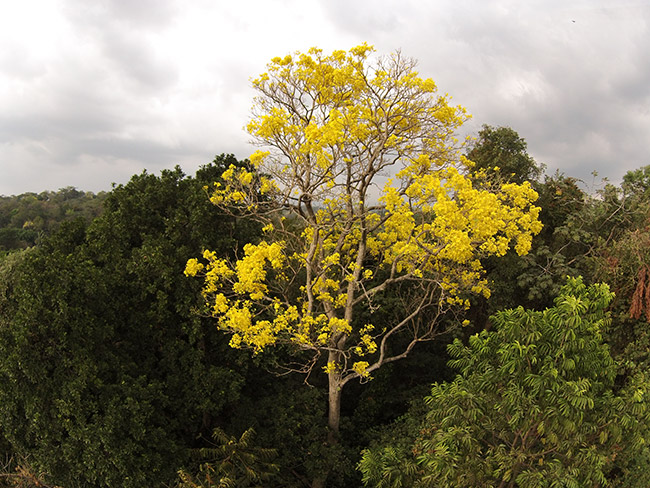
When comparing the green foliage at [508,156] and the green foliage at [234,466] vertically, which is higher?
the green foliage at [508,156]

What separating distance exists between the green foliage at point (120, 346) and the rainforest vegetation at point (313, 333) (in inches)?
1.8

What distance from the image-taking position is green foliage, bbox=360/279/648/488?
615 centimetres

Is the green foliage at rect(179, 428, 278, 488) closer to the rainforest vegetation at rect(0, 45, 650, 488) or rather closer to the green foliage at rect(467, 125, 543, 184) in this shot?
the rainforest vegetation at rect(0, 45, 650, 488)

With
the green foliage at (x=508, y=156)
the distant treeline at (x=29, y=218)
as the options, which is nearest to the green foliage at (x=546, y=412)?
the green foliage at (x=508, y=156)

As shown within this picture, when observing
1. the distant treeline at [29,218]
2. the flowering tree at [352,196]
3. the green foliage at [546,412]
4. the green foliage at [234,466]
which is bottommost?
the green foliage at [234,466]

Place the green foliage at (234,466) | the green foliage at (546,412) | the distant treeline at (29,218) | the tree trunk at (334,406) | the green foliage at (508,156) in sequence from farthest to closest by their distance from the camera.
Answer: the distant treeline at (29,218)
the green foliage at (508,156)
the tree trunk at (334,406)
the green foliage at (234,466)
the green foliage at (546,412)

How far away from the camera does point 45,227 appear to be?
186ft

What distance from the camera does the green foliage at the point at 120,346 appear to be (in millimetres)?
7984

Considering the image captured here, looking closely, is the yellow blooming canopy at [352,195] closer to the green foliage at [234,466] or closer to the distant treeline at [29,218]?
the green foliage at [234,466]

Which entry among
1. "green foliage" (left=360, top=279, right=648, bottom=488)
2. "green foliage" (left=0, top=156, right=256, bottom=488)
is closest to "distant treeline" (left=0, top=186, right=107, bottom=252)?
"green foliage" (left=0, top=156, right=256, bottom=488)

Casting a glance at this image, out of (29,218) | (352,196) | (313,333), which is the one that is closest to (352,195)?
(352,196)

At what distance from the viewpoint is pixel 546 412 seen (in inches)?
240

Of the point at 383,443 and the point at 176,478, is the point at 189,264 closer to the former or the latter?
the point at 176,478

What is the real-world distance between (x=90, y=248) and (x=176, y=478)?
218 inches
